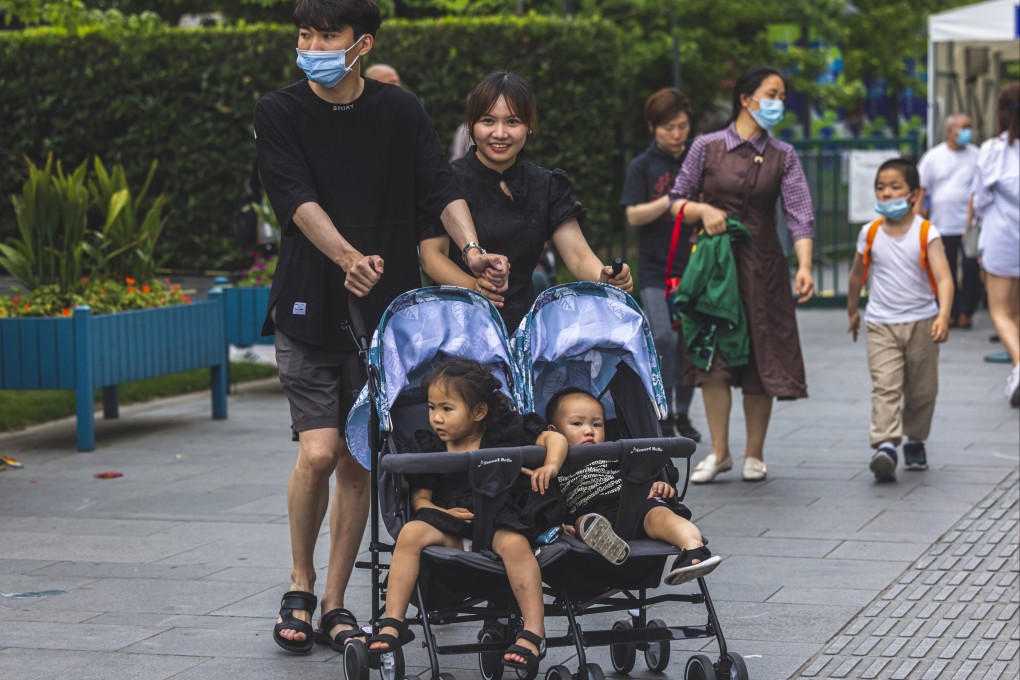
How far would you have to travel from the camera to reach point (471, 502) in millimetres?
4605

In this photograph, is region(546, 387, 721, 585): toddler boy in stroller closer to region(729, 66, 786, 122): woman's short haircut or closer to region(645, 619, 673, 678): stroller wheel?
region(645, 619, 673, 678): stroller wheel

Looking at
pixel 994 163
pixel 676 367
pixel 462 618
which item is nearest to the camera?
pixel 462 618

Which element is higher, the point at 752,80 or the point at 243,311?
the point at 752,80

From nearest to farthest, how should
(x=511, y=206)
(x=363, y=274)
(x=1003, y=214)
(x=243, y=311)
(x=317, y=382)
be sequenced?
(x=363, y=274), (x=317, y=382), (x=511, y=206), (x=243, y=311), (x=1003, y=214)

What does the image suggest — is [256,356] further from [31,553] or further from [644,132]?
[644,132]

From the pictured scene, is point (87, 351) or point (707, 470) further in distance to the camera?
point (87, 351)

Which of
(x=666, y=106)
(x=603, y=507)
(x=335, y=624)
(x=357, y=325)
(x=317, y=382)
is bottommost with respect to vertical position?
(x=335, y=624)

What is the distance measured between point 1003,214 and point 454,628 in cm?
731

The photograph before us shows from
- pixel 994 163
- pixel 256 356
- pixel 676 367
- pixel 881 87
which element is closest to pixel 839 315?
pixel 994 163

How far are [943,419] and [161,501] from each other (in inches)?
201

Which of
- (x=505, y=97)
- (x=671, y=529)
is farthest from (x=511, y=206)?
(x=671, y=529)

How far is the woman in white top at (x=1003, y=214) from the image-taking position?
11344mm

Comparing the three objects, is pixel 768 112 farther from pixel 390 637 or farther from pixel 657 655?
pixel 390 637

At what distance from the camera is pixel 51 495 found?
7.98m
